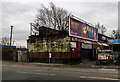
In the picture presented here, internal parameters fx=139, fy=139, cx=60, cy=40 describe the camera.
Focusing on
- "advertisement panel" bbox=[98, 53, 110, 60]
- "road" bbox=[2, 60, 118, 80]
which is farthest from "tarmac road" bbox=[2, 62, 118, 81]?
"advertisement panel" bbox=[98, 53, 110, 60]

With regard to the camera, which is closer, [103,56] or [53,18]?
[103,56]

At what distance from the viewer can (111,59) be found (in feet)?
60.5

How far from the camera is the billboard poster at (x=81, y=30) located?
22.2m

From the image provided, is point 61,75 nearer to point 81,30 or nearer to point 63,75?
point 63,75

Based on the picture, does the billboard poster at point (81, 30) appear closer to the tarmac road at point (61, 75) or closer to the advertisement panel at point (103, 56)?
the advertisement panel at point (103, 56)

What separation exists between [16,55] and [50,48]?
7.88 metres

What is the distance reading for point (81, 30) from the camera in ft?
81.2

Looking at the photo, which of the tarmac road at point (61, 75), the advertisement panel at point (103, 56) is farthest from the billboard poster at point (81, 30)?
the tarmac road at point (61, 75)

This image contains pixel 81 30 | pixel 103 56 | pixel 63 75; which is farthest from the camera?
pixel 81 30

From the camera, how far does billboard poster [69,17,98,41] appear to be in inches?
875

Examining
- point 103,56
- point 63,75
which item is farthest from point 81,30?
point 63,75

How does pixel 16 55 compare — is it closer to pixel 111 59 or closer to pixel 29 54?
pixel 29 54

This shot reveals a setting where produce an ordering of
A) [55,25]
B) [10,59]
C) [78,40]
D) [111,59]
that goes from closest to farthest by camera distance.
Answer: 1. [111,59]
2. [78,40]
3. [10,59]
4. [55,25]

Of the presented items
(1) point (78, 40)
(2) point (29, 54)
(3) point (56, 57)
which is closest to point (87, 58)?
(1) point (78, 40)
